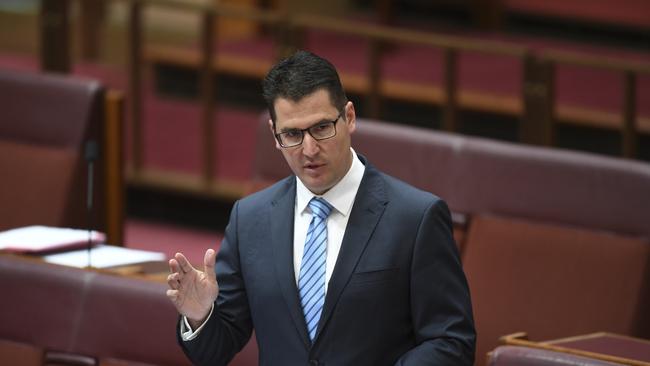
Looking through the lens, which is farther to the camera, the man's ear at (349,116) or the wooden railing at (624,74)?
the wooden railing at (624,74)

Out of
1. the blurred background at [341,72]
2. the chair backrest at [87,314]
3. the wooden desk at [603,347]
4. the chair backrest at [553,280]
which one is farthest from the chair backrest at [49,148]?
the wooden desk at [603,347]

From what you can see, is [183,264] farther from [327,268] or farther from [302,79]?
[302,79]

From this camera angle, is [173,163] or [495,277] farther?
[173,163]

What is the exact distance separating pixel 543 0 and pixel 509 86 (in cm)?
107

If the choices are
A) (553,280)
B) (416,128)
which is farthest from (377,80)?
(553,280)

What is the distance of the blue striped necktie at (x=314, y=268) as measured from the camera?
8.35 feet

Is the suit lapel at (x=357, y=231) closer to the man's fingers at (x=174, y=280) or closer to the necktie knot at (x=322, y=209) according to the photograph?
the necktie knot at (x=322, y=209)

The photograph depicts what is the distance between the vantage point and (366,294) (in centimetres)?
249

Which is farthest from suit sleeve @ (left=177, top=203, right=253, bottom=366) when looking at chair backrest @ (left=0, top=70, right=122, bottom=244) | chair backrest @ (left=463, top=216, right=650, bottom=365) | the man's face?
chair backrest @ (left=0, top=70, right=122, bottom=244)

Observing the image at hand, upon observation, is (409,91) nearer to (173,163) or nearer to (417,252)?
(173,163)

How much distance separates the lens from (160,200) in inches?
214

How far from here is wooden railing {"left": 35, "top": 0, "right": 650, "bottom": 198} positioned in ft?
15.2

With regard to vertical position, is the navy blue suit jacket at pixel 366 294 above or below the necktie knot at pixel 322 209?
below

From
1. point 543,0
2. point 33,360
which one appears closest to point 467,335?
point 33,360
